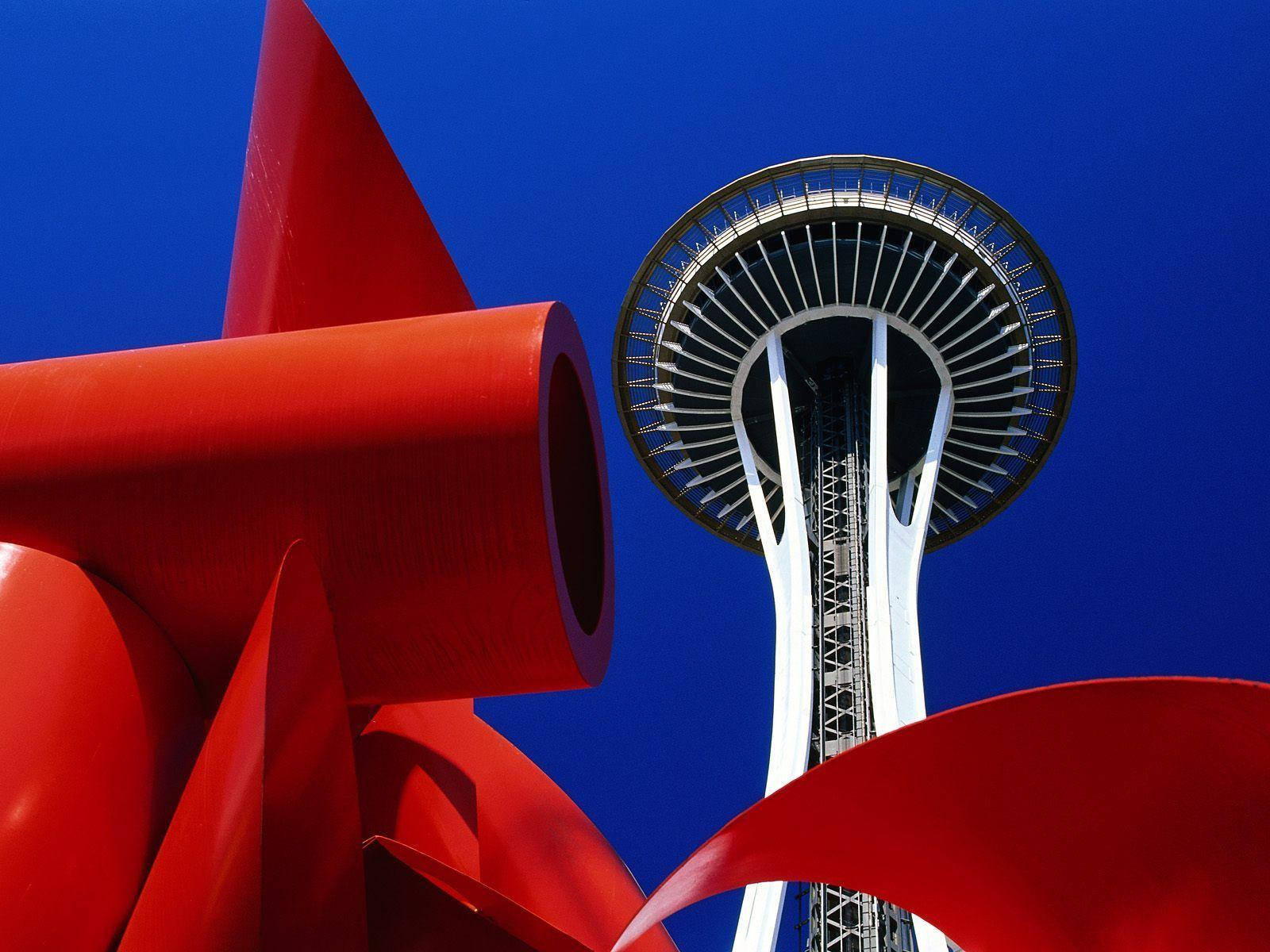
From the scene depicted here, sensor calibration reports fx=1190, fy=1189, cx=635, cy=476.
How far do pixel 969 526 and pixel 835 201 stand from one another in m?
11.3

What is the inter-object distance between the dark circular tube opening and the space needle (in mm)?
16633

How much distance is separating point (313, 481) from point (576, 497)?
2.63 meters

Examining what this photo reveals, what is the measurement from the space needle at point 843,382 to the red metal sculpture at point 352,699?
17283mm

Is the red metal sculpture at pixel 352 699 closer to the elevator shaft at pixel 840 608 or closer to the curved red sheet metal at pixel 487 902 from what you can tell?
the curved red sheet metal at pixel 487 902

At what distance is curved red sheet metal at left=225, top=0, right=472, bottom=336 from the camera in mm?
9758

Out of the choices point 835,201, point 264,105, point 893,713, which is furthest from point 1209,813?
point 835,201

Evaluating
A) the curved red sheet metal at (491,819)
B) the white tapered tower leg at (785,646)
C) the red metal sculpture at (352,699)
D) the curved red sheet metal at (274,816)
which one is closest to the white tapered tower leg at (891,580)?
the white tapered tower leg at (785,646)

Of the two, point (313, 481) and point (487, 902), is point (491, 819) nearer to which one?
point (487, 902)

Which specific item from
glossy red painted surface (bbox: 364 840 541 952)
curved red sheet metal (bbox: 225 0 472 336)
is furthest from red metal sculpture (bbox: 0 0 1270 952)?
curved red sheet metal (bbox: 225 0 472 336)

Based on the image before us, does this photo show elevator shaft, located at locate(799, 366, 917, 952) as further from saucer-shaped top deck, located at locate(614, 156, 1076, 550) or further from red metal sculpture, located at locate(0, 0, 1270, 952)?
red metal sculpture, located at locate(0, 0, 1270, 952)

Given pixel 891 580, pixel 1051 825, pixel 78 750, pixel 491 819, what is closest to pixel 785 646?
pixel 891 580

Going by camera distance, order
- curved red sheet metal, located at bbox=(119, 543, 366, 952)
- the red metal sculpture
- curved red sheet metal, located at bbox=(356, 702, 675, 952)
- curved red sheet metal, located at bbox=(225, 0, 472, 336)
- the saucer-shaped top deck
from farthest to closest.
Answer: the saucer-shaped top deck < curved red sheet metal, located at bbox=(225, 0, 472, 336) < curved red sheet metal, located at bbox=(356, 702, 675, 952) < the red metal sculpture < curved red sheet metal, located at bbox=(119, 543, 366, 952)

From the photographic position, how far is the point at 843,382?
109ft

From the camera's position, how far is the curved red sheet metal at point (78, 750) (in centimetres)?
522
